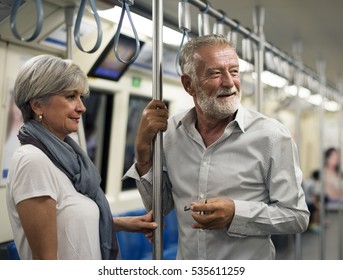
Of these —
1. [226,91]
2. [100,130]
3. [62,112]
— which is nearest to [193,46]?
[226,91]

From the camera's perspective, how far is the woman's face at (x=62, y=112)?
143 cm

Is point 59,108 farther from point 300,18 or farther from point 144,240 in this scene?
point 300,18

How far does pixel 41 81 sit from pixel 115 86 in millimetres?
2634

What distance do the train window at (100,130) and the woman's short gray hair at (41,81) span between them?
110 inches

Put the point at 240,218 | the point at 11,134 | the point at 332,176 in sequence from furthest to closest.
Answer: the point at 332,176 < the point at 11,134 < the point at 240,218

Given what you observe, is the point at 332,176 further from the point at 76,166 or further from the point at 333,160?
the point at 76,166

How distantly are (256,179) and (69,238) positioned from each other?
736mm

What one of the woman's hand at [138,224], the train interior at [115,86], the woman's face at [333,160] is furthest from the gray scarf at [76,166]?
the woman's face at [333,160]

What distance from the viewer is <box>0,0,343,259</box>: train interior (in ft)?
6.81

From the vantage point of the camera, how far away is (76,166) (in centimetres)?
148

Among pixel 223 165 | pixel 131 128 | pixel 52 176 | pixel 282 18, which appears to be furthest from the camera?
pixel 131 128

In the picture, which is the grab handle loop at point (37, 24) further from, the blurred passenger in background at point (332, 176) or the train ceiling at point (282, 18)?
the blurred passenger in background at point (332, 176)

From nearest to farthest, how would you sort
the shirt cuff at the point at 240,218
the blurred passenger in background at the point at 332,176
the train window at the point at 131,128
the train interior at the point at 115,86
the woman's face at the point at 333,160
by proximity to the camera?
the shirt cuff at the point at 240,218 < the train interior at the point at 115,86 < the train window at the point at 131,128 < the blurred passenger in background at the point at 332,176 < the woman's face at the point at 333,160

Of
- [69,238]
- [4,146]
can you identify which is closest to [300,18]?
[4,146]
